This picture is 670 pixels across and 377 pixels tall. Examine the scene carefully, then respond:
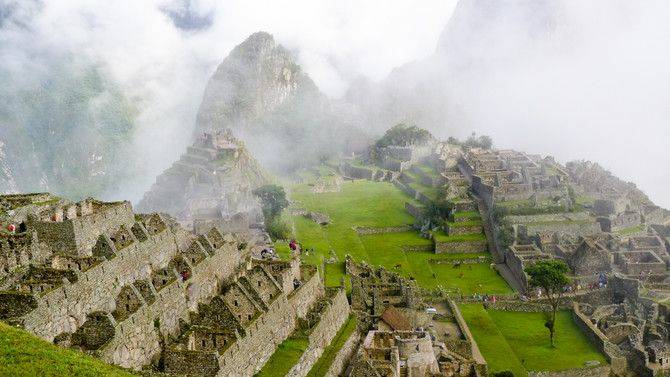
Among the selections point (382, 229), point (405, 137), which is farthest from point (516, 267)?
point (405, 137)

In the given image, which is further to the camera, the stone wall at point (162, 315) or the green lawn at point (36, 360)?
the stone wall at point (162, 315)

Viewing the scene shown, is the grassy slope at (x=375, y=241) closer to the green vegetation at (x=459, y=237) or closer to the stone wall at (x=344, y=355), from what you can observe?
the green vegetation at (x=459, y=237)

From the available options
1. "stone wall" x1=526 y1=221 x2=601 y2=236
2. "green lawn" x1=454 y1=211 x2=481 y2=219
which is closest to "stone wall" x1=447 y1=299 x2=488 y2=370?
"stone wall" x1=526 y1=221 x2=601 y2=236

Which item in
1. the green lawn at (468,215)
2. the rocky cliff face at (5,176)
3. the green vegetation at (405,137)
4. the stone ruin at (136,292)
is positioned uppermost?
the green vegetation at (405,137)

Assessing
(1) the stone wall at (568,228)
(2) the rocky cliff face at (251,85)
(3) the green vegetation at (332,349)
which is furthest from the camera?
(2) the rocky cliff face at (251,85)

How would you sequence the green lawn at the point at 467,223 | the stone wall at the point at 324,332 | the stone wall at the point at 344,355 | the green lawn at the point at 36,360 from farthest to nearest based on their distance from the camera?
the green lawn at the point at 467,223 → the stone wall at the point at 344,355 → the stone wall at the point at 324,332 → the green lawn at the point at 36,360

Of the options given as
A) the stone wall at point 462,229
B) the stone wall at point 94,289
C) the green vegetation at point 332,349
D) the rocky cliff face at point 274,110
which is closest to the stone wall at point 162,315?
the stone wall at point 94,289

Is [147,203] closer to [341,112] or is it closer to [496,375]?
[496,375]

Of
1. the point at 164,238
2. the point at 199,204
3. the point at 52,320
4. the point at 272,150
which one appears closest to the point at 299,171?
the point at 272,150

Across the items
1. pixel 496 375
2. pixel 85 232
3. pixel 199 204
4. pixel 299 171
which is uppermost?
pixel 299 171
